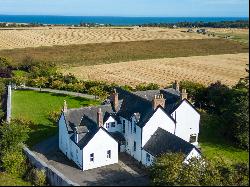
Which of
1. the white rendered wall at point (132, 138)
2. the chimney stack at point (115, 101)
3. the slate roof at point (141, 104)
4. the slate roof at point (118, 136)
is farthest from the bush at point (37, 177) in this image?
the chimney stack at point (115, 101)

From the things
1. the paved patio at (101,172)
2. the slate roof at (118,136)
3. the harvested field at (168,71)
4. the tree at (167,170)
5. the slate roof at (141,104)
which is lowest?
the paved patio at (101,172)

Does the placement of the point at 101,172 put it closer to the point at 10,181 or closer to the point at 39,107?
the point at 10,181

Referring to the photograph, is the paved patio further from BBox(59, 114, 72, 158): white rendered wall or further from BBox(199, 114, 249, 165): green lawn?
BBox(199, 114, 249, 165): green lawn

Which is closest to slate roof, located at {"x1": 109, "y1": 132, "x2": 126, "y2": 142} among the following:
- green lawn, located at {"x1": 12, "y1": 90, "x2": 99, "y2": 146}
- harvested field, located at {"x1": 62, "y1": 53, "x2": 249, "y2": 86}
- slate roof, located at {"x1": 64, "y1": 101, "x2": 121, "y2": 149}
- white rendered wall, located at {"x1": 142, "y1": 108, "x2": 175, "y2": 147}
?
slate roof, located at {"x1": 64, "y1": 101, "x2": 121, "y2": 149}

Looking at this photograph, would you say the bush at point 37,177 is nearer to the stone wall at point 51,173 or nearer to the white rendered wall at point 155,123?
the stone wall at point 51,173

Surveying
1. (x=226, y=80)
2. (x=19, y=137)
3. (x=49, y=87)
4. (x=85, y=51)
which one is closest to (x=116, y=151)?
(x=19, y=137)

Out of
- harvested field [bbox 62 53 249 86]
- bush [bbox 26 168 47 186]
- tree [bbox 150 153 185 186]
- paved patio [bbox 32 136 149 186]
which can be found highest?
harvested field [bbox 62 53 249 86]

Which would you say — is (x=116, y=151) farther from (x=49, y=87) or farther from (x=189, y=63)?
(x=189, y=63)

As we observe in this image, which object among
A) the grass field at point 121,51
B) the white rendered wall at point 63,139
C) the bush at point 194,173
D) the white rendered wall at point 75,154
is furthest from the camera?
the grass field at point 121,51
